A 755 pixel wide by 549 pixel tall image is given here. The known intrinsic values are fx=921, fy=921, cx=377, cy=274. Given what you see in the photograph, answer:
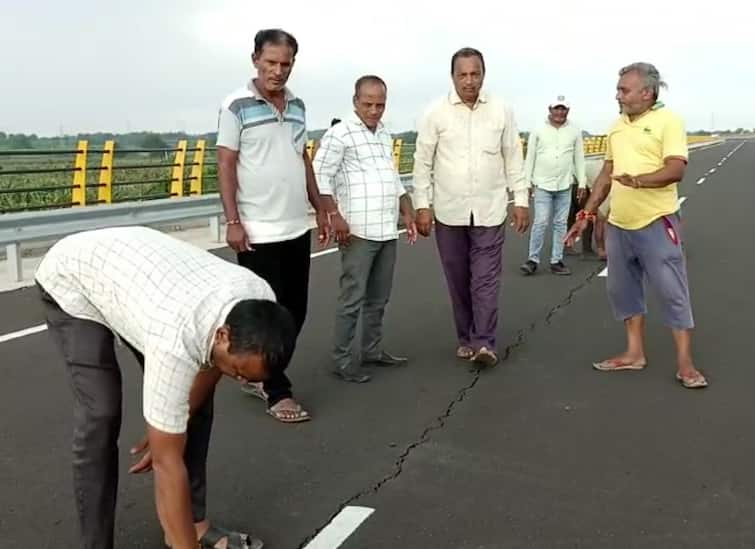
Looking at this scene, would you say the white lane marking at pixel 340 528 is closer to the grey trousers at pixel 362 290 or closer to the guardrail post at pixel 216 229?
the grey trousers at pixel 362 290

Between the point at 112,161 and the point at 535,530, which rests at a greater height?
the point at 112,161

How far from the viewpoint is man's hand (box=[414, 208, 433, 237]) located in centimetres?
626

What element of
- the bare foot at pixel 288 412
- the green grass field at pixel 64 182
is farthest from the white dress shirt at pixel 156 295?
the green grass field at pixel 64 182

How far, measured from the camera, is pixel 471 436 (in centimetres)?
484

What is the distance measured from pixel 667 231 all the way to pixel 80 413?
3.80 meters

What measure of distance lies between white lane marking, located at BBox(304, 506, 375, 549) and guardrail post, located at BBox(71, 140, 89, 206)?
10777 millimetres

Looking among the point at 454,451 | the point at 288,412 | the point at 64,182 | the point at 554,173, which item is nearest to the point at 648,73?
the point at 454,451

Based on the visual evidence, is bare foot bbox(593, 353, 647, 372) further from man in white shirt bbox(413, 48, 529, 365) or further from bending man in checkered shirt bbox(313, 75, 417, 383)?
bending man in checkered shirt bbox(313, 75, 417, 383)

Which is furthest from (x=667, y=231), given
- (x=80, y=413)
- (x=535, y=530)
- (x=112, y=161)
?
(x=112, y=161)

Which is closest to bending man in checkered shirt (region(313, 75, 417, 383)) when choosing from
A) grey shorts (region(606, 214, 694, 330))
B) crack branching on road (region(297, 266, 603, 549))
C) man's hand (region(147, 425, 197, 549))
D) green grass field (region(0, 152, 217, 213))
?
crack branching on road (region(297, 266, 603, 549))

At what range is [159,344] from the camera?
2.70 metres

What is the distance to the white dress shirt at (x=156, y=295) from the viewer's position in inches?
107

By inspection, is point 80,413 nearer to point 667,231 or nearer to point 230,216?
point 230,216

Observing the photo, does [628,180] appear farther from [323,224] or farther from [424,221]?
[323,224]
